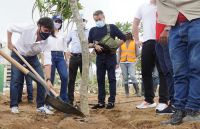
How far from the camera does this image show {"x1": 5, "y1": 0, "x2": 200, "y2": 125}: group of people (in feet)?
11.7

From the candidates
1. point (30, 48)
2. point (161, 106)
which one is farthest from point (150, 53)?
point (30, 48)

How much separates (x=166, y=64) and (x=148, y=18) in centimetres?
97

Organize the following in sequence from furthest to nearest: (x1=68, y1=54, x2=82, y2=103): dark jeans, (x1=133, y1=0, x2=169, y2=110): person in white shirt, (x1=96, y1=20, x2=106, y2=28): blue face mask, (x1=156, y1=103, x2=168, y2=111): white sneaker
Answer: (x1=68, y1=54, x2=82, y2=103): dark jeans → (x1=96, y1=20, x2=106, y2=28): blue face mask → (x1=133, y1=0, x2=169, y2=110): person in white shirt → (x1=156, y1=103, x2=168, y2=111): white sneaker

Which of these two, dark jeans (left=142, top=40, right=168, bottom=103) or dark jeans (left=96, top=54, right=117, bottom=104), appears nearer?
dark jeans (left=142, top=40, right=168, bottom=103)

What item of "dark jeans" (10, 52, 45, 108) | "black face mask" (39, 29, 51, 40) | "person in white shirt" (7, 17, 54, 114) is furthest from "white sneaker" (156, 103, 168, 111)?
"black face mask" (39, 29, 51, 40)

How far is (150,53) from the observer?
5.11 meters

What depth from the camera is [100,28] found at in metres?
6.16

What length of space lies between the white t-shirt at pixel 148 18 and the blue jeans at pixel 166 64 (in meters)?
0.36

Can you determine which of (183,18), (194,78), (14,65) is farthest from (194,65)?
(14,65)

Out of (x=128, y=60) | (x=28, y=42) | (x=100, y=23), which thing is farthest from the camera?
(x=128, y=60)

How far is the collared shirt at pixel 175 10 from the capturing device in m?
3.56

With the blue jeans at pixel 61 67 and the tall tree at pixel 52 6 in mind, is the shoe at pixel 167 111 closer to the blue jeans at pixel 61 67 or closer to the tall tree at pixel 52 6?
the blue jeans at pixel 61 67

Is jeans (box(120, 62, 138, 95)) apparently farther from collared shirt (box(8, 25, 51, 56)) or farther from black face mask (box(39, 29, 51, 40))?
black face mask (box(39, 29, 51, 40))

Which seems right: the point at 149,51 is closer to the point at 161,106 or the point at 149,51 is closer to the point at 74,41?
the point at 161,106
